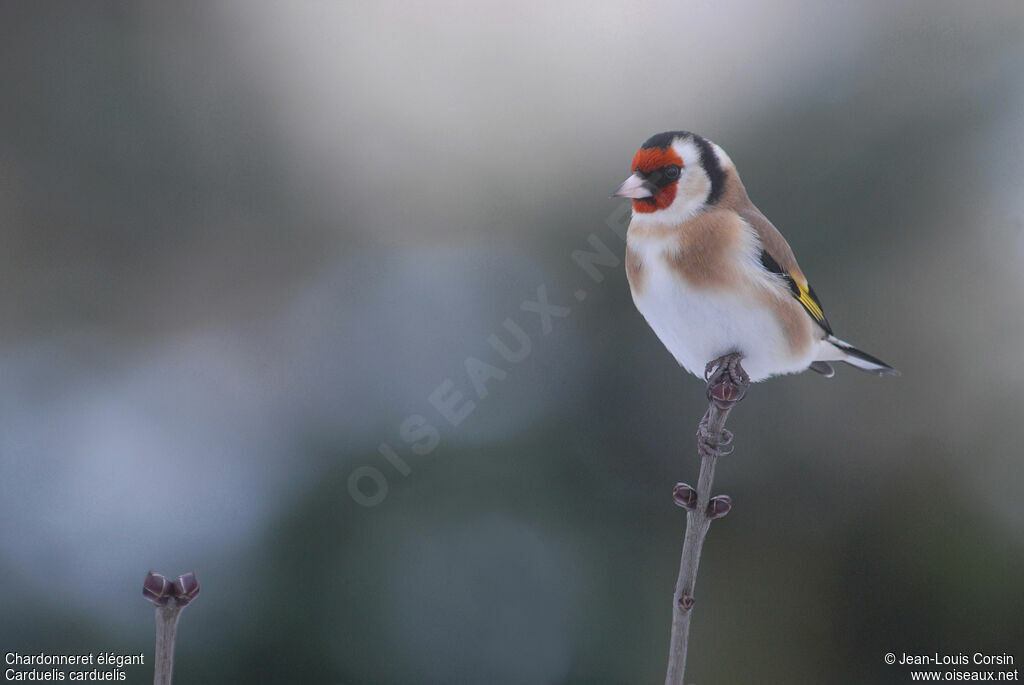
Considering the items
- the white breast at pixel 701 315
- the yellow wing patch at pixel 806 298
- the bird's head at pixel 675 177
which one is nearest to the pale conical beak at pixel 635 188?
the bird's head at pixel 675 177

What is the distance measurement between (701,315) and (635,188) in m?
0.22

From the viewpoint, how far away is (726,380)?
810 mm

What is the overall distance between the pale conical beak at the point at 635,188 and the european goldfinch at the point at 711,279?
8cm

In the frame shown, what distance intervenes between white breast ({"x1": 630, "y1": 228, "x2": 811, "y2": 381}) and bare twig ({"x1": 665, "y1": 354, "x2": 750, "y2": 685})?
0.57ft

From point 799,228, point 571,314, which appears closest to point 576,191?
point 571,314

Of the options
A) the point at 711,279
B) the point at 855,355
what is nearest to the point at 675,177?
the point at 711,279

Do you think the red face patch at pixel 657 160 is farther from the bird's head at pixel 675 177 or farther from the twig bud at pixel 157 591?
the twig bud at pixel 157 591

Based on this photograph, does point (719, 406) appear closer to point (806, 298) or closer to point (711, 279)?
point (711, 279)

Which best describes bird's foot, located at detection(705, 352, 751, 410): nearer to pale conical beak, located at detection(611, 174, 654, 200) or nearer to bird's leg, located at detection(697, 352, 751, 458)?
bird's leg, located at detection(697, 352, 751, 458)

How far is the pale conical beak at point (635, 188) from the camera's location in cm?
77

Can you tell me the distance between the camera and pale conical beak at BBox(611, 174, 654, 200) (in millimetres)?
767

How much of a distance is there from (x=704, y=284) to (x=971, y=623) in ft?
2.98

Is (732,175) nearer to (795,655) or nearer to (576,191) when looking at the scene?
(576,191)

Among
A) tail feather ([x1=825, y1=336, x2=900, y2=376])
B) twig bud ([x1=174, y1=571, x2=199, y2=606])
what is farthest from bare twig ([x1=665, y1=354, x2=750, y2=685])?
tail feather ([x1=825, y1=336, x2=900, y2=376])
